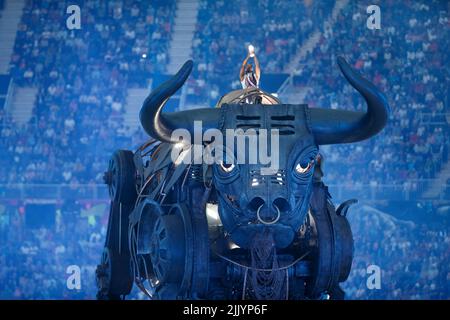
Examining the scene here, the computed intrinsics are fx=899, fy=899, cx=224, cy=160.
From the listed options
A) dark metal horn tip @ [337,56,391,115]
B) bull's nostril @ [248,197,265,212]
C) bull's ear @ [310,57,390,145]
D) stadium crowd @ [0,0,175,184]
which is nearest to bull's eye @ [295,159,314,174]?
bull's ear @ [310,57,390,145]

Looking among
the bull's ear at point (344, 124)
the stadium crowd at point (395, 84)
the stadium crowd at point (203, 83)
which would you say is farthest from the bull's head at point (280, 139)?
the stadium crowd at point (395, 84)

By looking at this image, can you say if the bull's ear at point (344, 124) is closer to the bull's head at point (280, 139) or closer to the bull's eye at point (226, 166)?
the bull's head at point (280, 139)

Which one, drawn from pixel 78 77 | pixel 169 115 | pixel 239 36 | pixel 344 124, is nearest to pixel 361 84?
pixel 344 124

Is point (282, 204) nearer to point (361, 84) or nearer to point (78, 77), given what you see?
point (361, 84)

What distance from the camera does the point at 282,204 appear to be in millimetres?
5961

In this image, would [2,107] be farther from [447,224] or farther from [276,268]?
[276,268]

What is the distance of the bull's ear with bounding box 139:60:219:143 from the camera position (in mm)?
5750

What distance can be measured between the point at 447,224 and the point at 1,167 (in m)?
6.73

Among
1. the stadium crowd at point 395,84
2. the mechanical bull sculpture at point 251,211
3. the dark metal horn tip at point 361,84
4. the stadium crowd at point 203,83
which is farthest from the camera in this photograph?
the stadium crowd at point 395,84

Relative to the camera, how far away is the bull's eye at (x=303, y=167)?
6117 mm

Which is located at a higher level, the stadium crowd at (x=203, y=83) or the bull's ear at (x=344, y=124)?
the stadium crowd at (x=203, y=83)

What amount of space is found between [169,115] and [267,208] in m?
0.94

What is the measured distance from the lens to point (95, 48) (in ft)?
47.0
